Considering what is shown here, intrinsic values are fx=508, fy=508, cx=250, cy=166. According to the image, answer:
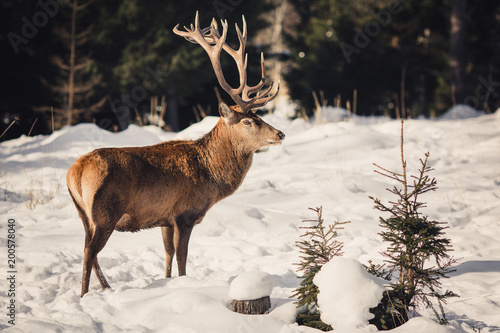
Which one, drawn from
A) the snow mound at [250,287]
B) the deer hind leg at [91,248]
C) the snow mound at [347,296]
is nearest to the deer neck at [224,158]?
the deer hind leg at [91,248]

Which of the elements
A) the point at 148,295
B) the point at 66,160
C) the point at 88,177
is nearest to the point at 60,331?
the point at 148,295

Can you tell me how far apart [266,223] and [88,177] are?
315 cm

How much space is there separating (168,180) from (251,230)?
2.18 meters

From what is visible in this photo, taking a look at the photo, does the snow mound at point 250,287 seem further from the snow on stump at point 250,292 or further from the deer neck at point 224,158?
the deer neck at point 224,158

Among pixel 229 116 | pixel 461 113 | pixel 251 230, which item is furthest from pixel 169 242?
pixel 461 113

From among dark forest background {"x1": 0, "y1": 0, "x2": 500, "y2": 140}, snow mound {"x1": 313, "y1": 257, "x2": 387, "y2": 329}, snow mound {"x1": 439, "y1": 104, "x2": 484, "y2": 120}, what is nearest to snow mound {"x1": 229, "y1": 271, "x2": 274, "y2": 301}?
snow mound {"x1": 313, "y1": 257, "x2": 387, "y2": 329}

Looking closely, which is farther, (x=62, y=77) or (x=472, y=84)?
(x=472, y=84)

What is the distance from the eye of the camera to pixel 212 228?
22.1 feet

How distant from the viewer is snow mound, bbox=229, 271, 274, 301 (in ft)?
12.3

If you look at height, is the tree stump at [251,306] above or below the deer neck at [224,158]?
below

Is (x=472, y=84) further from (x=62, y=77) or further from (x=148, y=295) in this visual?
(x=148, y=295)

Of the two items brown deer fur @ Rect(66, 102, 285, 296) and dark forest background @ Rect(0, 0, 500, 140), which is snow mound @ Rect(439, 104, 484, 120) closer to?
dark forest background @ Rect(0, 0, 500, 140)

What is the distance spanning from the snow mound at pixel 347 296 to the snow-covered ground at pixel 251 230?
3.1 inches

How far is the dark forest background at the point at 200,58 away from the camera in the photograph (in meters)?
15.2
